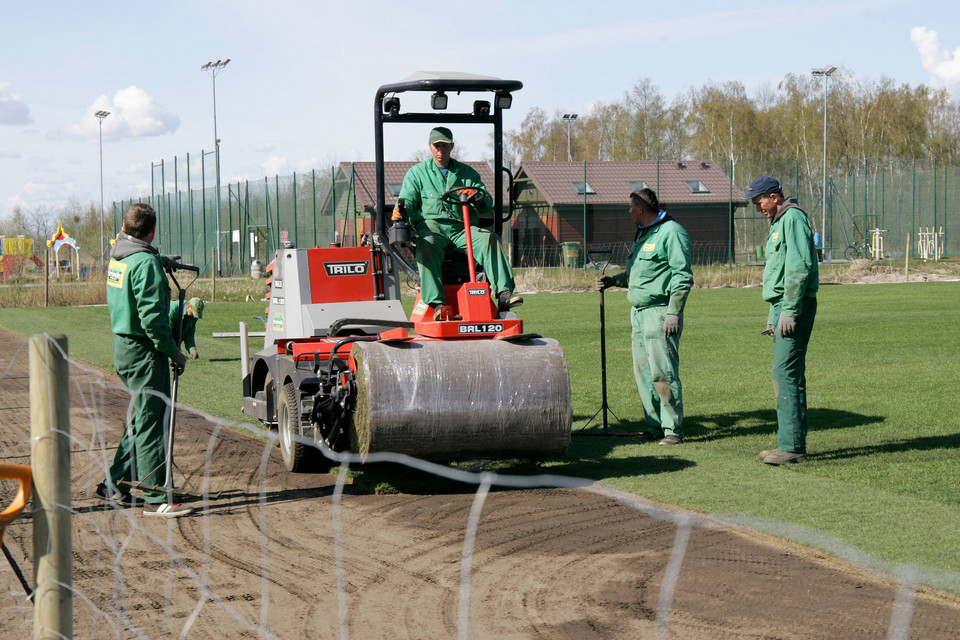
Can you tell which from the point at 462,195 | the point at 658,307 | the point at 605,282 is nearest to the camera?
the point at 462,195

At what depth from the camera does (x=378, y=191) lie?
27.3 ft

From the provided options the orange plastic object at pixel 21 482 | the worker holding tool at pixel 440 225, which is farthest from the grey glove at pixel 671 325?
the orange plastic object at pixel 21 482

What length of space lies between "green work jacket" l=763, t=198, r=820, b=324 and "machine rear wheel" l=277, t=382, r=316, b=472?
3.60 m

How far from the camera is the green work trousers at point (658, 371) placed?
867 centimetres

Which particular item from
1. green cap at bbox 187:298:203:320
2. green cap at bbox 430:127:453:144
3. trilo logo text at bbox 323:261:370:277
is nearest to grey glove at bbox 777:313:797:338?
green cap at bbox 430:127:453:144

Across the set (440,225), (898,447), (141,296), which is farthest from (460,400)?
(898,447)

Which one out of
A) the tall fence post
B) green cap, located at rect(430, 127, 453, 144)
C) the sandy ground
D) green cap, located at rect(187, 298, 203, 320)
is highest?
green cap, located at rect(430, 127, 453, 144)

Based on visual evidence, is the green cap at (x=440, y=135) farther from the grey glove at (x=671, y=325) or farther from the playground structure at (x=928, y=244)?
the playground structure at (x=928, y=244)

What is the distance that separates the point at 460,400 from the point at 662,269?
2.81 m

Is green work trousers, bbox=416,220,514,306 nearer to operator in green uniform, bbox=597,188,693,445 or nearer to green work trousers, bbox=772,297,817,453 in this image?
operator in green uniform, bbox=597,188,693,445

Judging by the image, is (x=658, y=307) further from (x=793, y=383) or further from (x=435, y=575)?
(x=435, y=575)

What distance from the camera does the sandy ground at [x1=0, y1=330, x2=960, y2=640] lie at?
4504 mm

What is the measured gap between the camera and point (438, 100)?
843cm

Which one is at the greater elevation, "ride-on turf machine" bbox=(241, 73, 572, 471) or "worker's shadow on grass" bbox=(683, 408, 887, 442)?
"ride-on turf machine" bbox=(241, 73, 572, 471)
